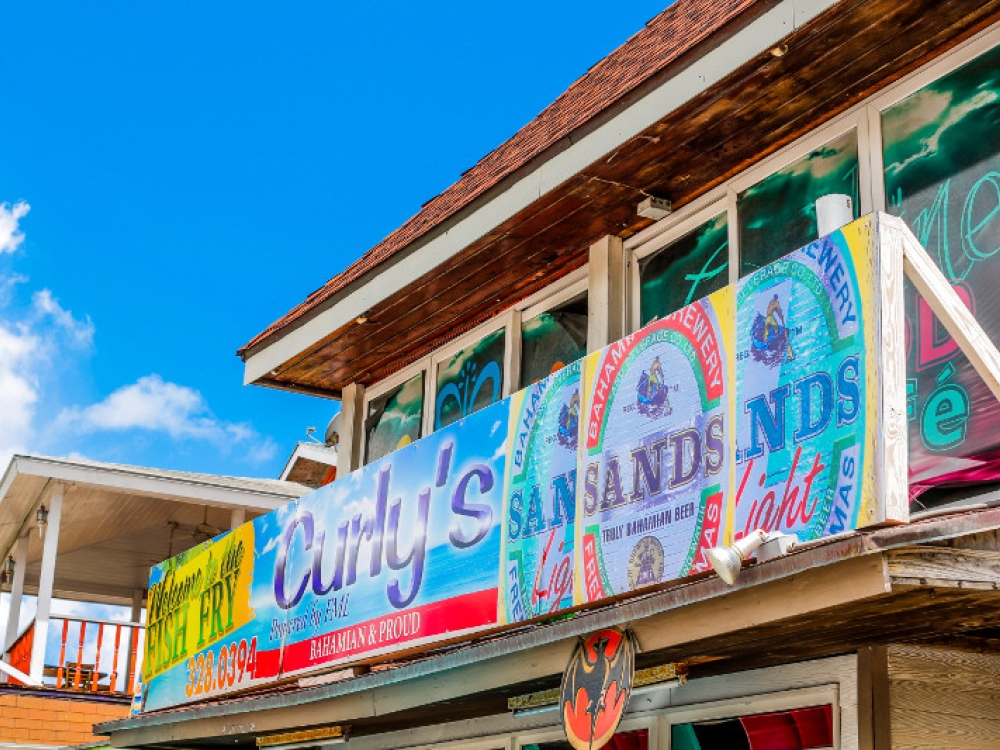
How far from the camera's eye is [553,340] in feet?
29.4

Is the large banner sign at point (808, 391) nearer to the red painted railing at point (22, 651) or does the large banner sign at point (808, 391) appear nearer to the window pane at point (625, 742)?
the window pane at point (625, 742)

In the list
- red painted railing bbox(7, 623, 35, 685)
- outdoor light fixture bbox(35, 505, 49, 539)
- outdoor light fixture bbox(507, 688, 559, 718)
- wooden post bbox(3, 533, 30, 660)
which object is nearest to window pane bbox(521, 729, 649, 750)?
outdoor light fixture bbox(507, 688, 559, 718)

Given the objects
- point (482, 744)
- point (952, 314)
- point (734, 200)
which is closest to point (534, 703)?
point (482, 744)

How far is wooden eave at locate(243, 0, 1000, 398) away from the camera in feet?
20.7

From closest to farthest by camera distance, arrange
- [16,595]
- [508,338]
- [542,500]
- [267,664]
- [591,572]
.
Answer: [591,572], [542,500], [267,664], [508,338], [16,595]

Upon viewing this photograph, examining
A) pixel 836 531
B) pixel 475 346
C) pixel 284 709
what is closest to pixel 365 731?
pixel 284 709

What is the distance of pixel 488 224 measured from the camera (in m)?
8.19

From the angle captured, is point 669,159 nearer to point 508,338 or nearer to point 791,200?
point 791,200

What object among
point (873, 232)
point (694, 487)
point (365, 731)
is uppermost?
point (873, 232)

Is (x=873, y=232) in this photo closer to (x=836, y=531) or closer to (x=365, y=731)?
(x=836, y=531)

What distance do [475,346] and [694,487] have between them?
4.21m

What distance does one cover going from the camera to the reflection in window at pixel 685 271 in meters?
7.62

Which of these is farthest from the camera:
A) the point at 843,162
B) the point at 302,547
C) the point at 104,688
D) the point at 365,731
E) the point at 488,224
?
the point at 104,688

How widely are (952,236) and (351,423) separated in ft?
19.6
